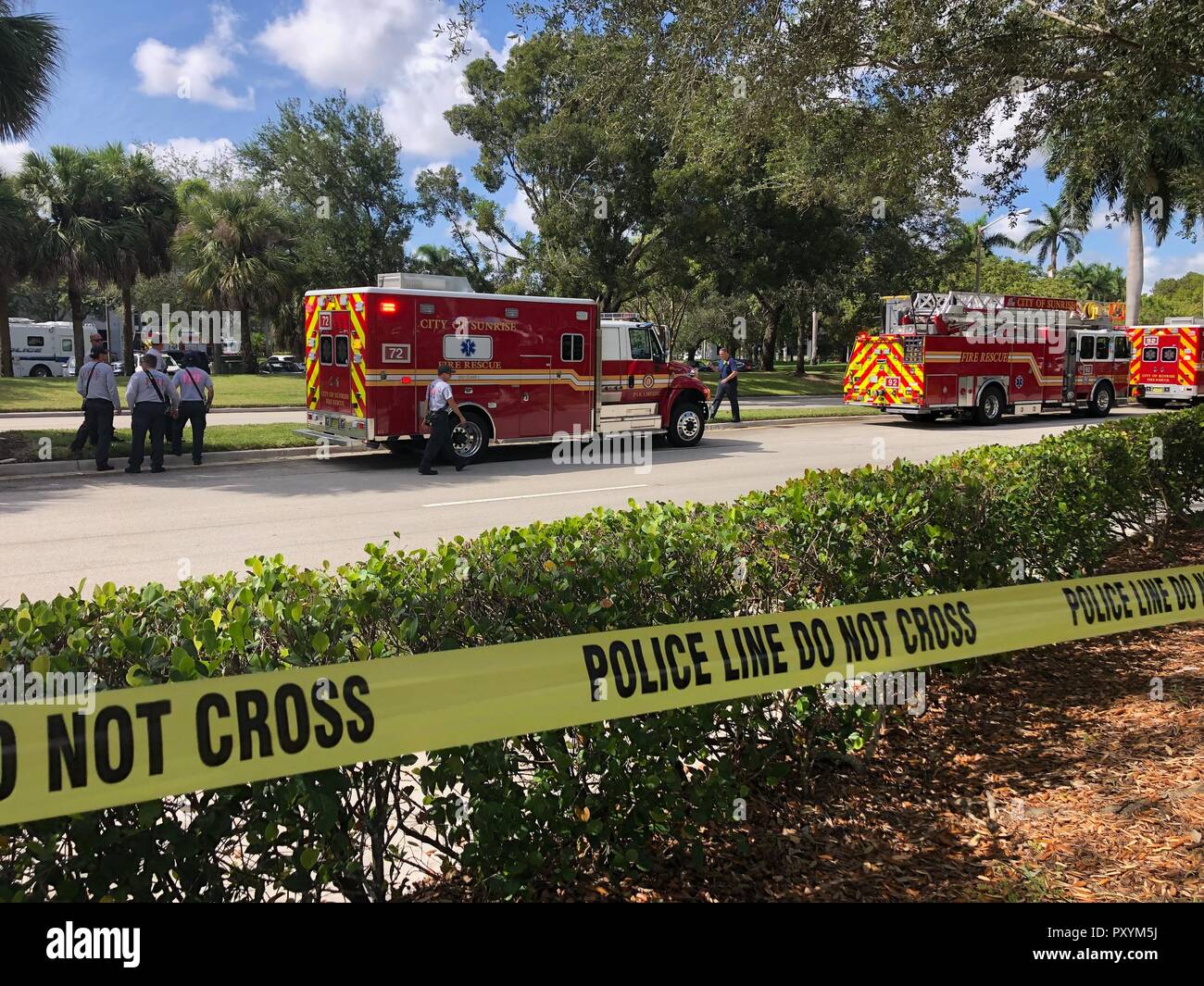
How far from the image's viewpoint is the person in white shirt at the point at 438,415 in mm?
13250

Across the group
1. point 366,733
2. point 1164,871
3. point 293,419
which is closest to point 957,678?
point 1164,871

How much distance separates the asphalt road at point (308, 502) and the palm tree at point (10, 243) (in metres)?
17.7

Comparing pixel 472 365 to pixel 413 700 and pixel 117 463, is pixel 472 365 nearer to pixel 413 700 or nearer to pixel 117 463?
pixel 117 463

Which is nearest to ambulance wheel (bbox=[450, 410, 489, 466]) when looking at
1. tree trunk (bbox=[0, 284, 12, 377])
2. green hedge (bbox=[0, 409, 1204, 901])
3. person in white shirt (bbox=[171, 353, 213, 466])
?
person in white shirt (bbox=[171, 353, 213, 466])

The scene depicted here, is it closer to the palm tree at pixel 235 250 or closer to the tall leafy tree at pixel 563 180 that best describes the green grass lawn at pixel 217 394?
the palm tree at pixel 235 250

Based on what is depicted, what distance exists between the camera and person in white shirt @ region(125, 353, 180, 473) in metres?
12.7

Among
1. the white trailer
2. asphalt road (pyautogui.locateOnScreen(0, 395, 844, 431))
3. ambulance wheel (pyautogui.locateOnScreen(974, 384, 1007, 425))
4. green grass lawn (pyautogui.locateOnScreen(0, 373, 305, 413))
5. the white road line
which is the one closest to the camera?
the white road line

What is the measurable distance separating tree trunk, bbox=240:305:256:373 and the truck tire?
29649 millimetres

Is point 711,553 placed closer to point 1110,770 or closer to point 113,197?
point 1110,770

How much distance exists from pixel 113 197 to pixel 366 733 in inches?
1644

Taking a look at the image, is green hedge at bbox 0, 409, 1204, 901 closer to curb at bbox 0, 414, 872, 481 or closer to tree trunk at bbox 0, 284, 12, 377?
curb at bbox 0, 414, 872, 481

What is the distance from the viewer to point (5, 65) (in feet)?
40.4

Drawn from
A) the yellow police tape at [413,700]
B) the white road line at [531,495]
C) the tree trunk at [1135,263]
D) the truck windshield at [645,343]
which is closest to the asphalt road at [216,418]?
the truck windshield at [645,343]

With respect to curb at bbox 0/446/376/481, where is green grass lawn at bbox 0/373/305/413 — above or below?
above
